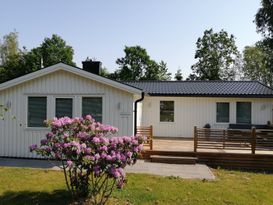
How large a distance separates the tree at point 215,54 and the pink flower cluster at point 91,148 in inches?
1429

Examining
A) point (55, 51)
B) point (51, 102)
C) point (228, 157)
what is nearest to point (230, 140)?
point (228, 157)

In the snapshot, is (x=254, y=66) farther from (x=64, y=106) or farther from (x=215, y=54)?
(x=64, y=106)

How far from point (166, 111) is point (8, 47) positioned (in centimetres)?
3344

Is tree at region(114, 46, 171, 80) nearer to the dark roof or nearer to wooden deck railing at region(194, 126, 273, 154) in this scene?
the dark roof

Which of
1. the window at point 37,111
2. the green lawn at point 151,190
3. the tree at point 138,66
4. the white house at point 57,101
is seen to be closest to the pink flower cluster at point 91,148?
the green lawn at point 151,190

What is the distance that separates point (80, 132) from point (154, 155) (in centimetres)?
577

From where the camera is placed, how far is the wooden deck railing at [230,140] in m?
11.6

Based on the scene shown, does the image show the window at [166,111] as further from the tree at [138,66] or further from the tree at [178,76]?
the tree at [138,66]

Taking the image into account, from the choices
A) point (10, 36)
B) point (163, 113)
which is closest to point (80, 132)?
point (163, 113)

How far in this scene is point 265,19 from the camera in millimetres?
25422

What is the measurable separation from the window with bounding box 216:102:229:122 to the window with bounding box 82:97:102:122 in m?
7.64

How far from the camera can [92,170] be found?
6266mm

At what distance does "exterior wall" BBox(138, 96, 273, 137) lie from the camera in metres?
16.6

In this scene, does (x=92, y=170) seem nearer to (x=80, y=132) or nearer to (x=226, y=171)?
(x=80, y=132)
